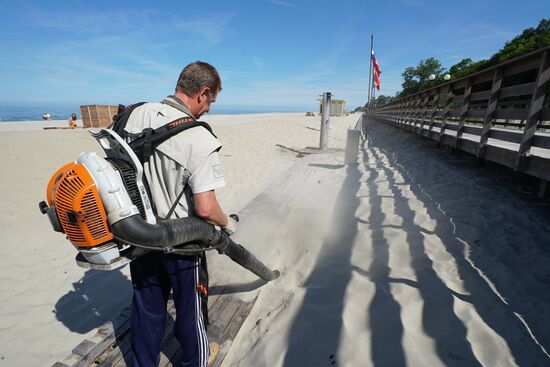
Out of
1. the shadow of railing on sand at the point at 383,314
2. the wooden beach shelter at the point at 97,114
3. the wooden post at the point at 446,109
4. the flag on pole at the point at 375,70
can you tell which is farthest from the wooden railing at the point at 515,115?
the wooden beach shelter at the point at 97,114

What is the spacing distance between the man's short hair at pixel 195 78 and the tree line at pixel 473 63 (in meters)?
6.48

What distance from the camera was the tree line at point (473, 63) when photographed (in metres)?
29.4

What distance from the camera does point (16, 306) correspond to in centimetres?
340

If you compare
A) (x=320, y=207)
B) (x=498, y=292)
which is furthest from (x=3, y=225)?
(x=498, y=292)

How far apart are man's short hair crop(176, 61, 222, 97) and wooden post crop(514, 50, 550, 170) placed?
12.8 ft

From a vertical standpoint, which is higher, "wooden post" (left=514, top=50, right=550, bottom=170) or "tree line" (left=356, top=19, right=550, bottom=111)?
"tree line" (left=356, top=19, right=550, bottom=111)

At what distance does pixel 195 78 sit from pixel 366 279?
2.43 meters

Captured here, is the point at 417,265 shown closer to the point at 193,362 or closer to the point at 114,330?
the point at 193,362

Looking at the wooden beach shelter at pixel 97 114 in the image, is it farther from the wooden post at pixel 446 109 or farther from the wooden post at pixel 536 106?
the wooden post at pixel 536 106

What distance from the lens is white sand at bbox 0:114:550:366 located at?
216 cm

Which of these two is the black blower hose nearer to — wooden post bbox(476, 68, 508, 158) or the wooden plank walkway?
the wooden plank walkway

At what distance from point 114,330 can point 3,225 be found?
4952 mm

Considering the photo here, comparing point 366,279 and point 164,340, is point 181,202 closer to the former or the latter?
point 164,340

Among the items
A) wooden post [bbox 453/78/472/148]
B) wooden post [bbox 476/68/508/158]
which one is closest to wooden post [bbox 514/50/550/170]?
wooden post [bbox 476/68/508/158]
